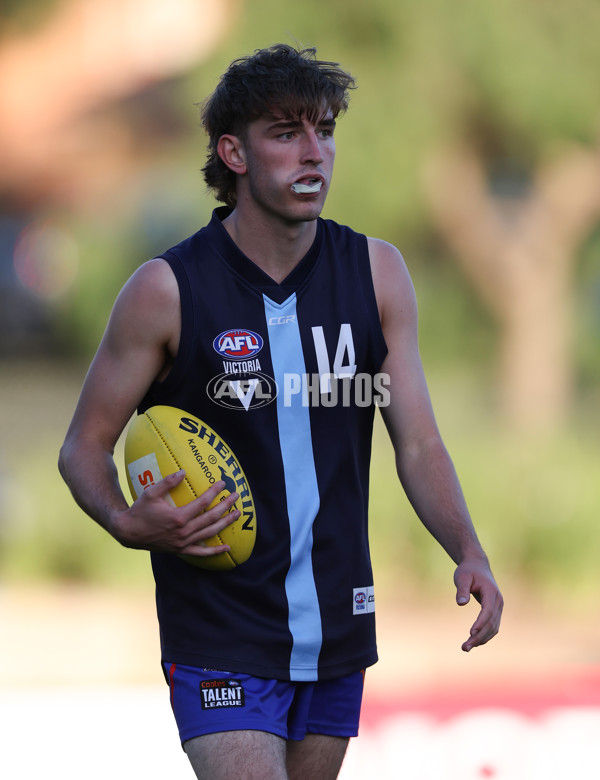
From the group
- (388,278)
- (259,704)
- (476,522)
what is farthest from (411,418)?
Result: (476,522)

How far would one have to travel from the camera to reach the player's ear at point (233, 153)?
334 centimetres

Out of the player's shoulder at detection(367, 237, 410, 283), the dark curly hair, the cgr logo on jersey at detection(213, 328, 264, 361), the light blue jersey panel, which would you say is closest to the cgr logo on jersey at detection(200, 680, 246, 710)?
the light blue jersey panel

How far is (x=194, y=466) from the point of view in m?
3.05

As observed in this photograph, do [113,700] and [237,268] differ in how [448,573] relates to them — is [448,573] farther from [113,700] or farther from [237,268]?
[237,268]

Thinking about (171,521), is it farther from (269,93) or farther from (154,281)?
(269,93)

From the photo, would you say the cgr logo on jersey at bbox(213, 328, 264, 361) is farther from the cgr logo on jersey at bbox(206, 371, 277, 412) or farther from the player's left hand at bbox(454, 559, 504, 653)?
the player's left hand at bbox(454, 559, 504, 653)

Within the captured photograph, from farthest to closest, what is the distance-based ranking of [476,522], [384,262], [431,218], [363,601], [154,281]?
[431,218] → [476,522] → [384,262] → [363,601] → [154,281]

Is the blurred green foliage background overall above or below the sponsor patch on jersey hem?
above

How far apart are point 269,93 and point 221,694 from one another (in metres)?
1.67

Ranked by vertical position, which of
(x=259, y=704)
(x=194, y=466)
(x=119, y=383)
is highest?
(x=119, y=383)

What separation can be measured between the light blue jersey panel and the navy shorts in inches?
3.7

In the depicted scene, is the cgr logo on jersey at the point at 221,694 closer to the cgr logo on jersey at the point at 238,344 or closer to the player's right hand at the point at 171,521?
the player's right hand at the point at 171,521

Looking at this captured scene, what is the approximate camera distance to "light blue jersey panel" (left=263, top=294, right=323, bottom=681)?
10.3 feet

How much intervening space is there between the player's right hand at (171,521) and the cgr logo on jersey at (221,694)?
37cm
